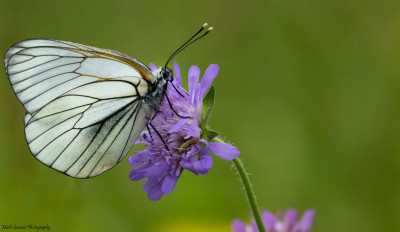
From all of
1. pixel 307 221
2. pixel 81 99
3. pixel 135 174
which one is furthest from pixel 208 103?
pixel 307 221

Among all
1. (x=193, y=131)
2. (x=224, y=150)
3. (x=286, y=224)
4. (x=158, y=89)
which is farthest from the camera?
(x=286, y=224)

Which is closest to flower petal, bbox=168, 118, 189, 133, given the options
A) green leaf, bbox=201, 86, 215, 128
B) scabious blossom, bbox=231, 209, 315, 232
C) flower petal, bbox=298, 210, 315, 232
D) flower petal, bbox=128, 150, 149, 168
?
green leaf, bbox=201, 86, 215, 128

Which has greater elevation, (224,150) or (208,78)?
(208,78)

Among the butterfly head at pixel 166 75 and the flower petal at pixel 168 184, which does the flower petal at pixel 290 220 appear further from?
the butterfly head at pixel 166 75

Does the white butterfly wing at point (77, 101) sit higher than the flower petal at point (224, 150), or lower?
higher

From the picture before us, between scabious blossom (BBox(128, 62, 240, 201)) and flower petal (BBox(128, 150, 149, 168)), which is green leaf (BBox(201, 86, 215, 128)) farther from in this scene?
flower petal (BBox(128, 150, 149, 168))

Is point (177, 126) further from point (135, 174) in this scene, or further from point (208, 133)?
point (135, 174)

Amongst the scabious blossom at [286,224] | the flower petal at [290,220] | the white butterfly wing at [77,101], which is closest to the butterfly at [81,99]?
the white butterfly wing at [77,101]
